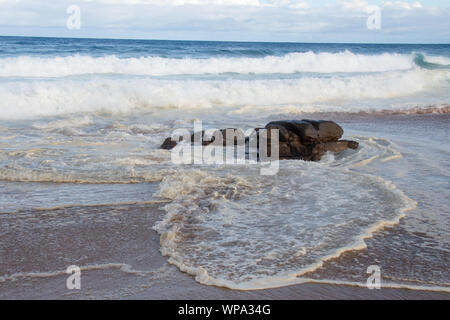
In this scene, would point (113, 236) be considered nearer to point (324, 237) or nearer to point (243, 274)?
point (243, 274)

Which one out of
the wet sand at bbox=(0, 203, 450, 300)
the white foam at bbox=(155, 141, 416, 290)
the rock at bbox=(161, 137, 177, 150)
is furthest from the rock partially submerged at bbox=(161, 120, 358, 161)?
the wet sand at bbox=(0, 203, 450, 300)

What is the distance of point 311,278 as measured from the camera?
11.1 ft

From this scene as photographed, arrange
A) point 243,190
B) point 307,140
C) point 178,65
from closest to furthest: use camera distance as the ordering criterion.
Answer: point 243,190 < point 307,140 < point 178,65

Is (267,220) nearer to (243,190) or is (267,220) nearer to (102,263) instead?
(243,190)

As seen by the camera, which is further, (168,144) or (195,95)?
(195,95)

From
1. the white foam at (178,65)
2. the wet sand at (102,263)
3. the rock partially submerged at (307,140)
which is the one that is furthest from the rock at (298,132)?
the white foam at (178,65)

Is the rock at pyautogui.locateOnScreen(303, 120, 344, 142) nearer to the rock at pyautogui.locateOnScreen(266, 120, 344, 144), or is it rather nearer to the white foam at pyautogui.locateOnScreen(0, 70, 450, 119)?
the rock at pyautogui.locateOnScreen(266, 120, 344, 144)

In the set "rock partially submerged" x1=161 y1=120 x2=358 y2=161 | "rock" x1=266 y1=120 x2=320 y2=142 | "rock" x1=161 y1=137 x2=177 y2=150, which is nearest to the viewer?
"rock partially submerged" x1=161 y1=120 x2=358 y2=161

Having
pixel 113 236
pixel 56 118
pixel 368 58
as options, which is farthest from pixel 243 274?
pixel 368 58

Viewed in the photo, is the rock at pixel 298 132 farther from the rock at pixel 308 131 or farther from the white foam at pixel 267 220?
the white foam at pixel 267 220

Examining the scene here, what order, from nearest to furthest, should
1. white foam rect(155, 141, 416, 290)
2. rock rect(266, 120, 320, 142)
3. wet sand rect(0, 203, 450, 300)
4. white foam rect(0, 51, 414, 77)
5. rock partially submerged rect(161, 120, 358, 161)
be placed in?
wet sand rect(0, 203, 450, 300), white foam rect(155, 141, 416, 290), rock partially submerged rect(161, 120, 358, 161), rock rect(266, 120, 320, 142), white foam rect(0, 51, 414, 77)

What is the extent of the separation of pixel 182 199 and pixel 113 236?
1149mm

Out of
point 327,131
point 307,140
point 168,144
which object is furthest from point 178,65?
point 307,140

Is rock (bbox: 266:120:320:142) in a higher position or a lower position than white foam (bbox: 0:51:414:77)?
lower
